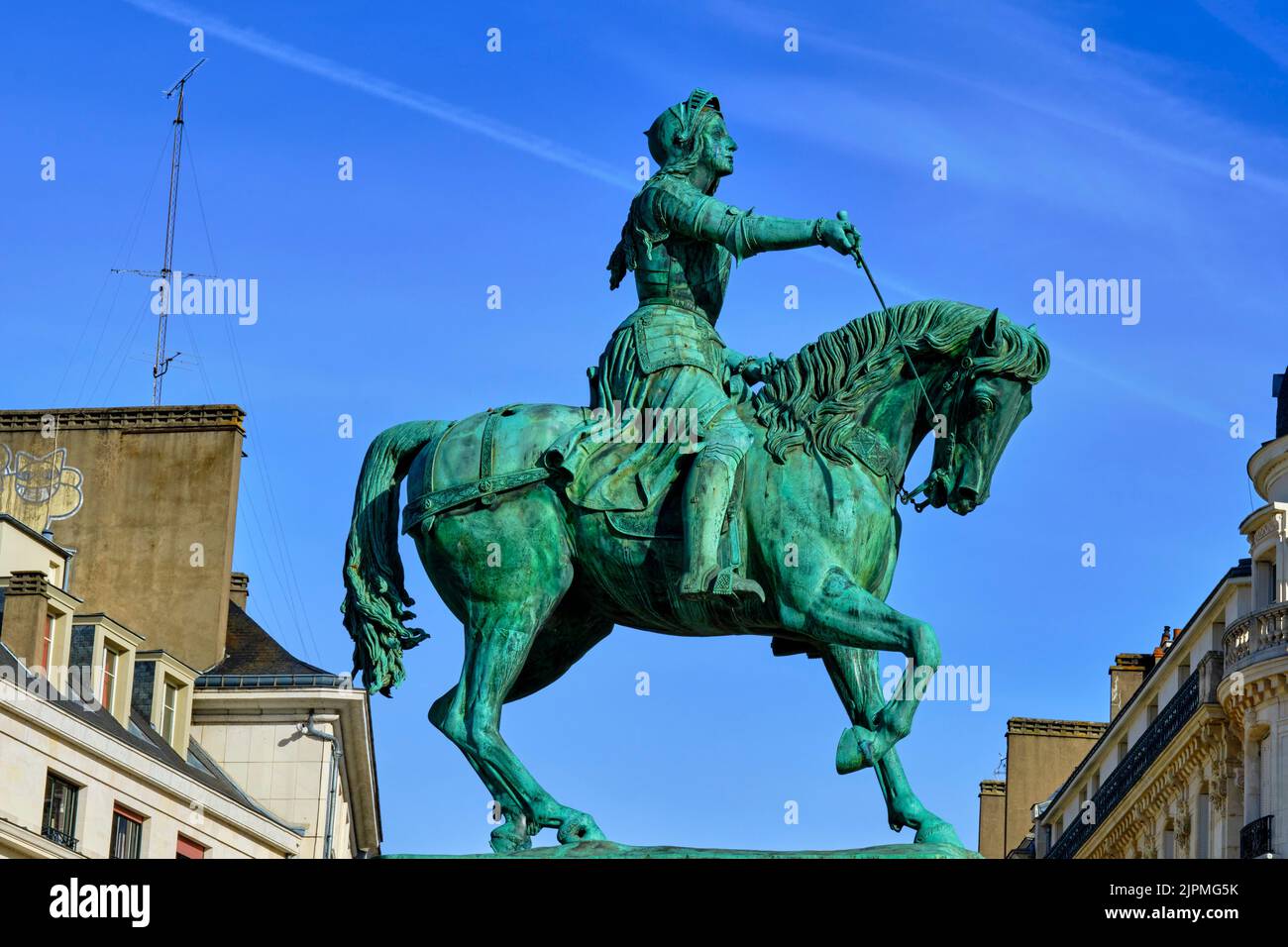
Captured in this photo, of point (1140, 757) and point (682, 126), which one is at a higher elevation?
point (1140, 757)

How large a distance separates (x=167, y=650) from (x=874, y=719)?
37651 millimetres

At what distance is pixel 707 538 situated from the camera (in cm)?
1733

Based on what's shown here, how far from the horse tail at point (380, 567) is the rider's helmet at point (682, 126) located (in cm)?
219

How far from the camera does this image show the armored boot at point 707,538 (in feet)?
56.6

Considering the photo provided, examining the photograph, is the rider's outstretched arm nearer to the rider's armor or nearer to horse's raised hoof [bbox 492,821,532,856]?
the rider's armor

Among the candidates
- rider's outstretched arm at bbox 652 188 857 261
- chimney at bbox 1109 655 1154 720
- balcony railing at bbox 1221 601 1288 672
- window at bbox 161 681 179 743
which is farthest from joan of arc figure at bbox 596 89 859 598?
chimney at bbox 1109 655 1154 720

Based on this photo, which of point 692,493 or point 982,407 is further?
point 982,407

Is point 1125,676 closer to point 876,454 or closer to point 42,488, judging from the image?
point 42,488

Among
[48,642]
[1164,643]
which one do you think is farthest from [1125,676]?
[48,642]

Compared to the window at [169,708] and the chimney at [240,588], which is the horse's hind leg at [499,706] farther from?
the chimney at [240,588]
